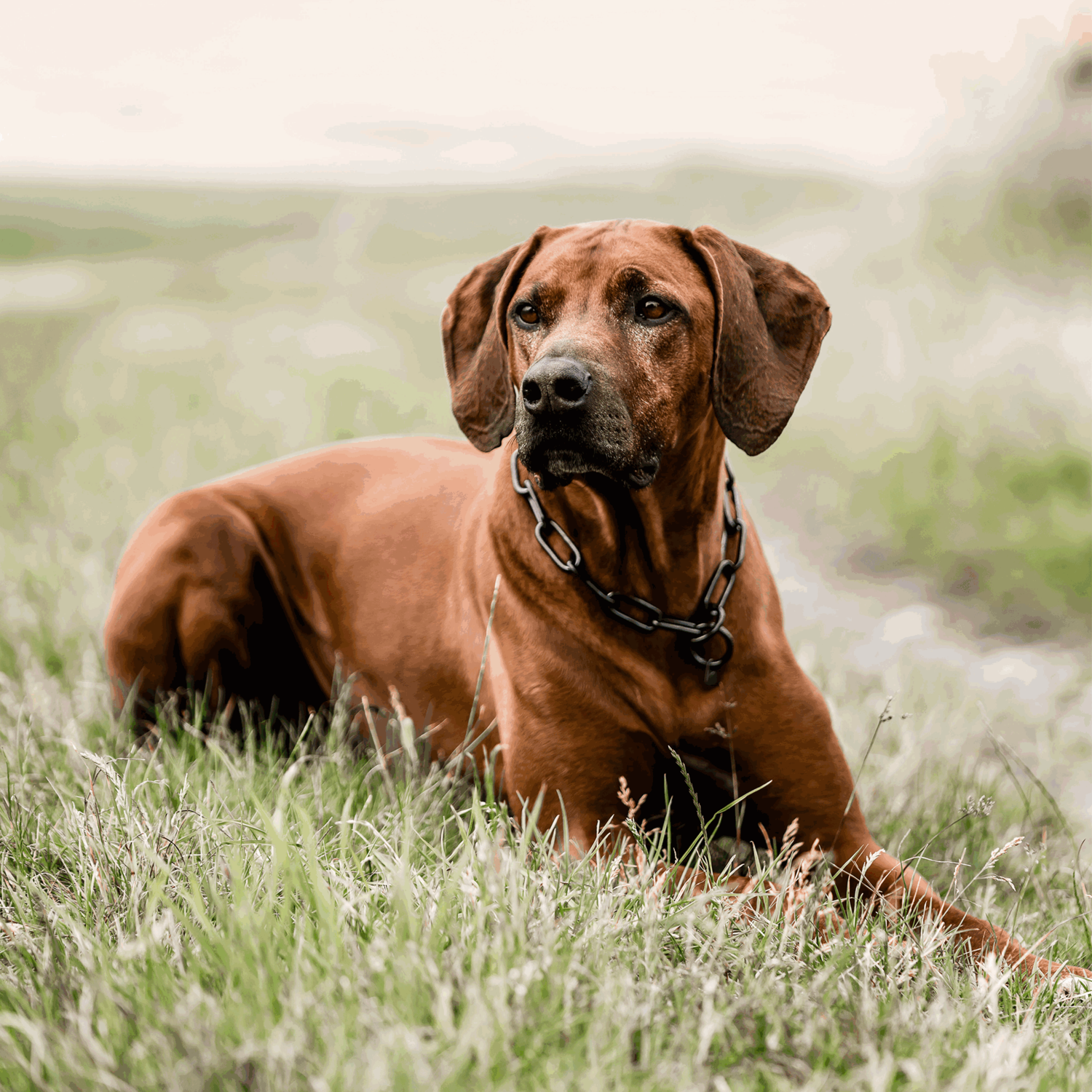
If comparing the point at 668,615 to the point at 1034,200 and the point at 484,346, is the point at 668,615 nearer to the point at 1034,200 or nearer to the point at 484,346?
the point at 484,346

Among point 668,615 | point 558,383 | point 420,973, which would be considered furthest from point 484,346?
point 420,973

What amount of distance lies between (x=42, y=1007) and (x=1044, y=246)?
711cm

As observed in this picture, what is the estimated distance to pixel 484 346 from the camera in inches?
99.6

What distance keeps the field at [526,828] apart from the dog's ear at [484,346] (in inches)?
32.8

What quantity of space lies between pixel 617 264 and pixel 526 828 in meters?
1.18

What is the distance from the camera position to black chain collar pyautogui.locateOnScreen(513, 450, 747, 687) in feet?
7.65

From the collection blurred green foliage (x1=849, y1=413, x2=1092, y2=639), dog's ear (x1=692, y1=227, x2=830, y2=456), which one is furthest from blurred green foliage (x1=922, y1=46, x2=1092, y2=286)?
dog's ear (x1=692, y1=227, x2=830, y2=456)

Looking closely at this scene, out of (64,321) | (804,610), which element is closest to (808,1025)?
(804,610)

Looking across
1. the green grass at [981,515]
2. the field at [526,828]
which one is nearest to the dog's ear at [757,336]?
the field at [526,828]

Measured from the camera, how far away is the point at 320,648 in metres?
3.21

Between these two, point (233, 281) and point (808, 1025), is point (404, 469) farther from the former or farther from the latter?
point (233, 281)

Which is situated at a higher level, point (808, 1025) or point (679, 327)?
point (679, 327)

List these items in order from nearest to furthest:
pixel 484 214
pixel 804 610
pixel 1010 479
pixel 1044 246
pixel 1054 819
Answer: pixel 1054 819
pixel 804 610
pixel 1010 479
pixel 1044 246
pixel 484 214

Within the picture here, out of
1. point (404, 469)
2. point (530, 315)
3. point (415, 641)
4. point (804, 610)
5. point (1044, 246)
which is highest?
point (1044, 246)
